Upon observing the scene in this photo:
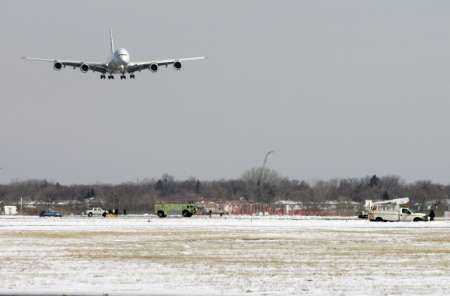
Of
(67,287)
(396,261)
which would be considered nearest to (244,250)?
(396,261)

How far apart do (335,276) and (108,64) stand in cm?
6747

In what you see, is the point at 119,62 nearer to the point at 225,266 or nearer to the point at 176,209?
the point at 176,209

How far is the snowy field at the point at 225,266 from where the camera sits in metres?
25.5

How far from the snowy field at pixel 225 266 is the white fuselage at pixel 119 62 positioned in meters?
45.3

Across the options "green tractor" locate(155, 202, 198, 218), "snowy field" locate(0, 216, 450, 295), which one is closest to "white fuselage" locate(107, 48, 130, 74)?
"green tractor" locate(155, 202, 198, 218)

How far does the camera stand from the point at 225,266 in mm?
32188

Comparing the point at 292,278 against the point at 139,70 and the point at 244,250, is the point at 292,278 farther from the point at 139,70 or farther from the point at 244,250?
the point at 139,70

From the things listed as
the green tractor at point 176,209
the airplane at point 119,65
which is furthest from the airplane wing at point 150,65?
the green tractor at point 176,209

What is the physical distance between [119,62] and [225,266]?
6252 cm

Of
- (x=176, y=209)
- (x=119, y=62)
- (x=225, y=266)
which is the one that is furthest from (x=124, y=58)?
(x=225, y=266)

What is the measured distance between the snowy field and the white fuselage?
4527 centimetres

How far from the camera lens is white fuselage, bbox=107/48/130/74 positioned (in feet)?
305

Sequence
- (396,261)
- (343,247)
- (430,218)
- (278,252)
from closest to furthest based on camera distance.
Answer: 1. (396,261)
2. (278,252)
3. (343,247)
4. (430,218)

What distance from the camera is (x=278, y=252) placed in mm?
39281
